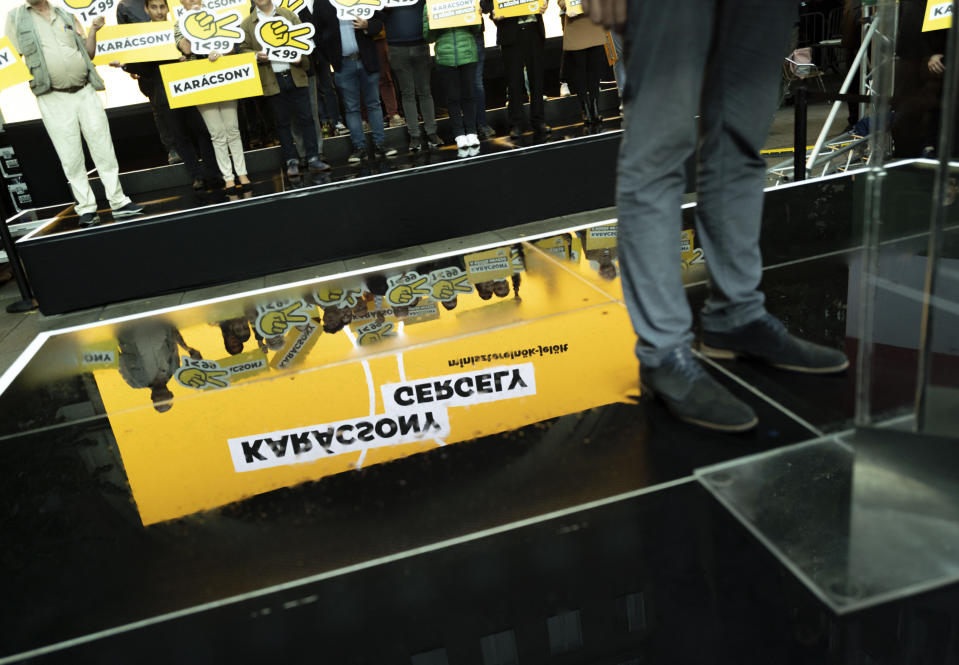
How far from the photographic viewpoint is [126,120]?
618 cm

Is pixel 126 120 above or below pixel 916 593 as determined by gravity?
above

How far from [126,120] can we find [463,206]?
3.69 meters

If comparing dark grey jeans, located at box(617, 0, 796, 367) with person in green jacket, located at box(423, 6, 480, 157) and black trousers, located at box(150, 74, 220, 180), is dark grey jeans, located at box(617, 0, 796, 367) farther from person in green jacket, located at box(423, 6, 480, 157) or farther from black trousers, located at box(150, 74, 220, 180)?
black trousers, located at box(150, 74, 220, 180)

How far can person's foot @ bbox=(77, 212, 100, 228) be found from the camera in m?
3.93

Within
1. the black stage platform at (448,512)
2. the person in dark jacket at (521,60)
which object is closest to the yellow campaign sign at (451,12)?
the person in dark jacket at (521,60)

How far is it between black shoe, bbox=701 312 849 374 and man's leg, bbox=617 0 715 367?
0.18m

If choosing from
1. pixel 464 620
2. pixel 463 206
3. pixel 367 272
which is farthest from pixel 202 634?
pixel 463 206

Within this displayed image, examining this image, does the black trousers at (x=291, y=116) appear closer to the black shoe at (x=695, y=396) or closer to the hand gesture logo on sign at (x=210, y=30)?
the hand gesture logo on sign at (x=210, y=30)

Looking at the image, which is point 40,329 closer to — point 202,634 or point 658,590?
point 202,634

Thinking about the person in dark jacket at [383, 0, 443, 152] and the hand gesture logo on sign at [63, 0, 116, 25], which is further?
the person in dark jacket at [383, 0, 443, 152]

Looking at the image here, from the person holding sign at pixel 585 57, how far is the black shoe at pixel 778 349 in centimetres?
374

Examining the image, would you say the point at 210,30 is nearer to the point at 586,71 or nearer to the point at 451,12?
the point at 451,12

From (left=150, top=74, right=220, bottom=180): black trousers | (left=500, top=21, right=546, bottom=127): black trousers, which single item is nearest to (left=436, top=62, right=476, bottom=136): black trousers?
(left=500, top=21, right=546, bottom=127): black trousers

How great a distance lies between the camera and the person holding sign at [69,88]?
12.8ft
